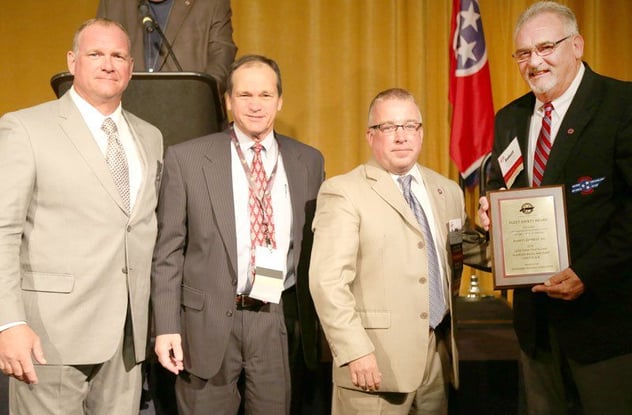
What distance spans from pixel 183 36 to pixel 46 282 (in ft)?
4.96

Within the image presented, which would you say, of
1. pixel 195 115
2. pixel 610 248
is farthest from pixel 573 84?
pixel 195 115

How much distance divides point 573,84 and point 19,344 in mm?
2033

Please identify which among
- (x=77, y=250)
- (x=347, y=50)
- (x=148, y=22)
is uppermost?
(x=347, y=50)

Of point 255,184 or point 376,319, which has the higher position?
point 255,184

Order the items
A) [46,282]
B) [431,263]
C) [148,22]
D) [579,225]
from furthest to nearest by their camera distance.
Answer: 1. [148,22]
2. [431,263]
3. [579,225]
4. [46,282]

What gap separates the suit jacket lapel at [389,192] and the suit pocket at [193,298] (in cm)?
74

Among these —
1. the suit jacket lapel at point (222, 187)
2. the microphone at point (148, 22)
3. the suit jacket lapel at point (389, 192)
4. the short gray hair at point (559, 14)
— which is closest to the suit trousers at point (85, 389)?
the suit jacket lapel at point (222, 187)

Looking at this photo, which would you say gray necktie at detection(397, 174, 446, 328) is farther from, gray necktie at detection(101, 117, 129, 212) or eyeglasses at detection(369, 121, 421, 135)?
gray necktie at detection(101, 117, 129, 212)

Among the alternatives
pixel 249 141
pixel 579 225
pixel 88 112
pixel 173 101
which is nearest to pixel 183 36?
pixel 173 101

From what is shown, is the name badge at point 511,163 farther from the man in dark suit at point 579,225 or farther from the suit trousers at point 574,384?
the suit trousers at point 574,384

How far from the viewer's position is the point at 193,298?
8.69 feet

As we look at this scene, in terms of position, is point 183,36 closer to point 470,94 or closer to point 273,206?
point 273,206

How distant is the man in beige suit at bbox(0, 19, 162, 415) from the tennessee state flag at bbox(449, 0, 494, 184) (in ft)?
8.82

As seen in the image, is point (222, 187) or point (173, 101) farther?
point (173, 101)
